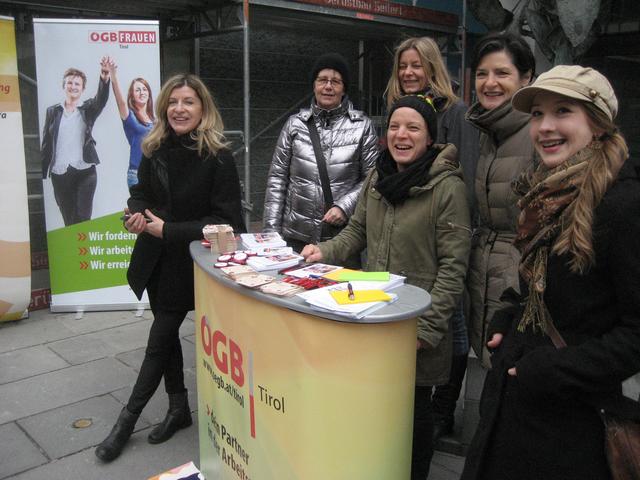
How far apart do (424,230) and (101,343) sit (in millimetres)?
3305

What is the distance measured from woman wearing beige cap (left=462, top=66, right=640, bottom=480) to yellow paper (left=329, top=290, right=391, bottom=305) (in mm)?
404

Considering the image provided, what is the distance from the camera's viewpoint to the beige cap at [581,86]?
1530 mm

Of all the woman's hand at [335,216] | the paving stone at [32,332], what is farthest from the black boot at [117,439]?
the paving stone at [32,332]

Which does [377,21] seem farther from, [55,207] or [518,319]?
[518,319]

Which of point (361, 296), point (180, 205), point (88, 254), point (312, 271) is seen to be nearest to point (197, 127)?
point (180, 205)

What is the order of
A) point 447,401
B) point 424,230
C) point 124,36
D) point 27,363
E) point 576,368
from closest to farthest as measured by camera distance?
point 576,368
point 424,230
point 447,401
point 27,363
point 124,36

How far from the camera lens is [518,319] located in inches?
70.7

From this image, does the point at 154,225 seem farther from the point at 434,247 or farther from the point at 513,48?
the point at 513,48

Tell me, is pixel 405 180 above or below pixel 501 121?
below

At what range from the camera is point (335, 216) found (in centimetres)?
321

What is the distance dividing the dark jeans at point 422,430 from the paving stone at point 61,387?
2301 mm

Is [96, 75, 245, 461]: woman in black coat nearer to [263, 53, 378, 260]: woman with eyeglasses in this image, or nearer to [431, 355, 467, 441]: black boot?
[263, 53, 378, 260]: woman with eyeglasses

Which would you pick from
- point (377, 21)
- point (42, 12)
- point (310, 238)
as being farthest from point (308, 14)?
point (310, 238)

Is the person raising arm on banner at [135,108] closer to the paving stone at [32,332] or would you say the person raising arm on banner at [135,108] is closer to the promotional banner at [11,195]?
the promotional banner at [11,195]
